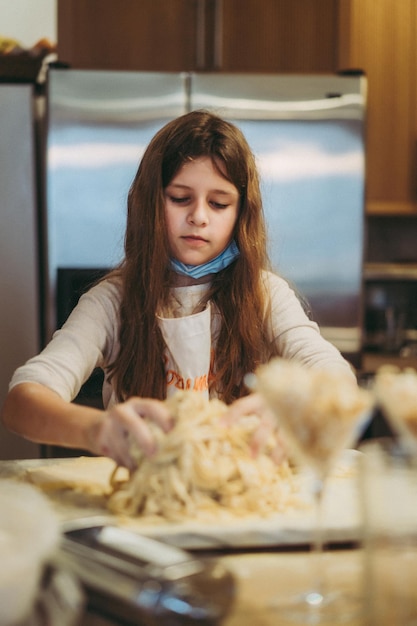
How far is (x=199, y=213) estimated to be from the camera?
61.8 inches

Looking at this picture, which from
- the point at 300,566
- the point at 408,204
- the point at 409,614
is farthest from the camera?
the point at 408,204

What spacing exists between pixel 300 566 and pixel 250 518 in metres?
0.16

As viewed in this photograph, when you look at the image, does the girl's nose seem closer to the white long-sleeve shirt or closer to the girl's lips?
the girl's lips

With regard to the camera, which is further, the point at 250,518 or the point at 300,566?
the point at 250,518

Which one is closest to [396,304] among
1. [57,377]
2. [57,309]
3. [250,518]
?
[57,309]

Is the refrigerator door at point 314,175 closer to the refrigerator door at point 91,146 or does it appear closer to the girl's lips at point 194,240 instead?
the refrigerator door at point 91,146

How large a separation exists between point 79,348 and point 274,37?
1666 mm

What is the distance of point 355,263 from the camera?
272cm

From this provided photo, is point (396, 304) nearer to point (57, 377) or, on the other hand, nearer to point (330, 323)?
point (330, 323)

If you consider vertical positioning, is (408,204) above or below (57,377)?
above

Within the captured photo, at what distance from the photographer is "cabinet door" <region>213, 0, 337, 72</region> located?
111 inches

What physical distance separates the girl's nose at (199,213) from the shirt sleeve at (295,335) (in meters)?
0.24

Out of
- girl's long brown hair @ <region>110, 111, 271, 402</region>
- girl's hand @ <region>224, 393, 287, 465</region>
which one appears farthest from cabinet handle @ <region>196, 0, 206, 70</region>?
girl's hand @ <region>224, 393, 287, 465</region>

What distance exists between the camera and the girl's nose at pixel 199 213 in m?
1.57
